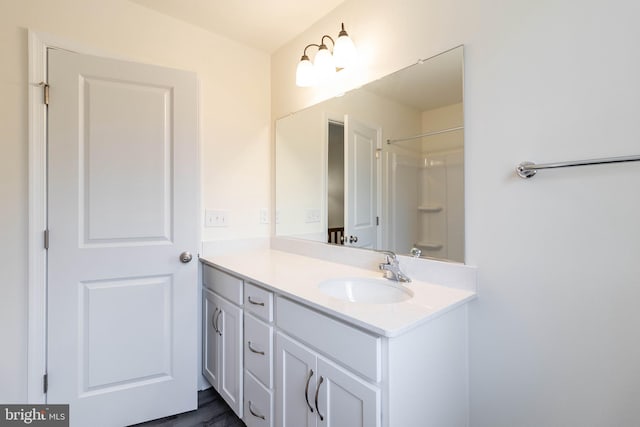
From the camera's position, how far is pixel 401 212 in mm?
1448

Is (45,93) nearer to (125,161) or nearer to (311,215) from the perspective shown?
(125,161)

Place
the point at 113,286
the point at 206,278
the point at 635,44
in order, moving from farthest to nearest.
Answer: the point at 206,278 < the point at 113,286 < the point at 635,44

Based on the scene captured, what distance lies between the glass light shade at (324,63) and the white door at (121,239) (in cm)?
74

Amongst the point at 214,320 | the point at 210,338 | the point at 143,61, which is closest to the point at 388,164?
the point at 214,320

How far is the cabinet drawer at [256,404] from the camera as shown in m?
1.29

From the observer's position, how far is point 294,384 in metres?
1.16

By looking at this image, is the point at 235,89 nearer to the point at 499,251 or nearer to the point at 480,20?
the point at 480,20

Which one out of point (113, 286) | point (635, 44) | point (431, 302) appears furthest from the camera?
point (113, 286)

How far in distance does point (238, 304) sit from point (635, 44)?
1.74 meters

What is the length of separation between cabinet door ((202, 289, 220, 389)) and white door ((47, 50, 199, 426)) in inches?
3.8

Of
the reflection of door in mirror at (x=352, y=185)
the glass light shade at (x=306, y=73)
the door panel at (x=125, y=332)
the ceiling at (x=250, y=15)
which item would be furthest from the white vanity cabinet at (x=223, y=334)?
the ceiling at (x=250, y=15)

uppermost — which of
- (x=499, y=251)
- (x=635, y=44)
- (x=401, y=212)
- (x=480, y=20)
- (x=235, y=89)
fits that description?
(x=235, y=89)

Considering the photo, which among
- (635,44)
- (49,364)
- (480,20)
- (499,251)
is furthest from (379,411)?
(49,364)

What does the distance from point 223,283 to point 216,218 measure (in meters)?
0.54
